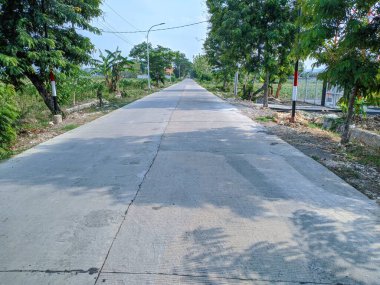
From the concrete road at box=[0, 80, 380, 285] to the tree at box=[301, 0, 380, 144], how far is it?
2.21 meters

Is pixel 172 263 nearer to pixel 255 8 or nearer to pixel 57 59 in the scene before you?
pixel 57 59

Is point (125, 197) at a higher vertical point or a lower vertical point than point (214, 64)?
lower

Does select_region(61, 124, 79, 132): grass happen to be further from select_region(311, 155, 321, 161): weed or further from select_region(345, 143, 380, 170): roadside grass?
select_region(345, 143, 380, 170): roadside grass

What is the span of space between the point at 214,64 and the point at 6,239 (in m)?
32.3

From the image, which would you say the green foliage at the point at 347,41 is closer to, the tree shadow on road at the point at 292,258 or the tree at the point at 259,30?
the tree shadow on road at the point at 292,258

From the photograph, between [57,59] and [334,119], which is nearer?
[57,59]

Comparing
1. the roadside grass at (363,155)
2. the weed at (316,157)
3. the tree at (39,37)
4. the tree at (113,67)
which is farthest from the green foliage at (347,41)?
the tree at (113,67)

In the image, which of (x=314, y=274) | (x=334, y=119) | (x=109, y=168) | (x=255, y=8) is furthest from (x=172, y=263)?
(x=255, y=8)

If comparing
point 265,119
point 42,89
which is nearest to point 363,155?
point 265,119

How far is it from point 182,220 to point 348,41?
5669 mm

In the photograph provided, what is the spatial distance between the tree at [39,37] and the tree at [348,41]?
810 centimetres

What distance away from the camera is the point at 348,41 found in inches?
279

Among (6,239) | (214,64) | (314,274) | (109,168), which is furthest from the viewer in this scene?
(214,64)

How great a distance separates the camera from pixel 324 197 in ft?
15.7
